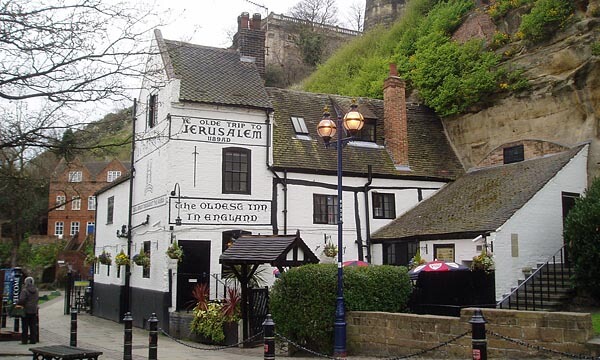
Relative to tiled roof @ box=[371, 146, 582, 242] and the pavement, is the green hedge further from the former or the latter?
tiled roof @ box=[371, 146, 582, 242]

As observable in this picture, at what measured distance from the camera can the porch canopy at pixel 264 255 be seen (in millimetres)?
15953

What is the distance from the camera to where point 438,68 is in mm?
27203

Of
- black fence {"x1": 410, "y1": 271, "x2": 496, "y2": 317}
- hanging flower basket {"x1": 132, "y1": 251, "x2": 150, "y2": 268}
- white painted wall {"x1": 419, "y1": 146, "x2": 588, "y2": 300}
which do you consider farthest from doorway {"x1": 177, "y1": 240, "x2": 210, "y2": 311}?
white painted wall {"x1": 419, "y1": 146, "x2": 588, "y2": 300}

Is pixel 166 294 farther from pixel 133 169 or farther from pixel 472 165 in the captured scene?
pixel 472 165

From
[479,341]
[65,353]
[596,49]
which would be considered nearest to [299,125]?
[596,49]

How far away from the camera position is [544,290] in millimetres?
18484

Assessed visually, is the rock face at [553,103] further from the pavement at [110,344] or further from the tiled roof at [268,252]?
the pavement at [110,344]

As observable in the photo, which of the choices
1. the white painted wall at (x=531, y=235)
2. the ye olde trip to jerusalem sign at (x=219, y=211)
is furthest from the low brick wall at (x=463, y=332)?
the ye olde trip to jerusalem sign at (x=219, y=211)

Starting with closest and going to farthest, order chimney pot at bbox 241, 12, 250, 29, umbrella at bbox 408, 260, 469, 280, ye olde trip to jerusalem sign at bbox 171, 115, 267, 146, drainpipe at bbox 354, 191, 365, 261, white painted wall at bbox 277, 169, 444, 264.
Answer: umbrella at bbox 408, 260, 469, 280 → ye olde trip to jerusalem sign at bbox 171, 115, 267, 146 → white painted wall at bbox 277, 169, 444, 264 → drainpipe at bbox 354, 191, 365, 261 → chimney pot at bbox 241, 12, 250, 29

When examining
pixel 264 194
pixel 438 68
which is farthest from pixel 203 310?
pixel 438 68

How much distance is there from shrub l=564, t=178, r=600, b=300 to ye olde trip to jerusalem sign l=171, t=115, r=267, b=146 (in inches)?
411

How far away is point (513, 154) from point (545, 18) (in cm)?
522

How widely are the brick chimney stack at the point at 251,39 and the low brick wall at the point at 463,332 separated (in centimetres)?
1320

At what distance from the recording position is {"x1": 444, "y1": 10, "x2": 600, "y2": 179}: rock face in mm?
21844
